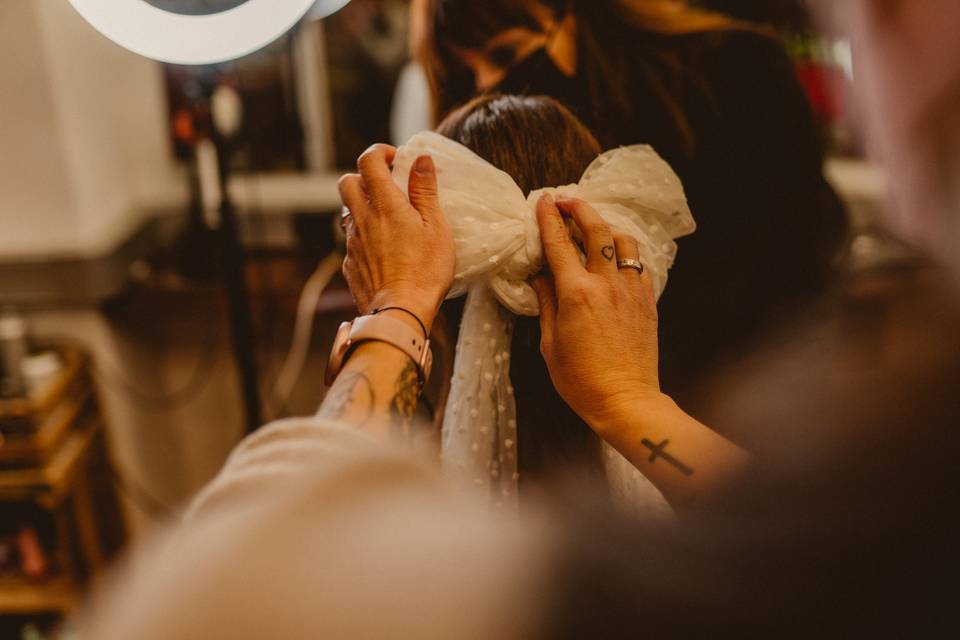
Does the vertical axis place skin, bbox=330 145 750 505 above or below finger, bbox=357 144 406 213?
below

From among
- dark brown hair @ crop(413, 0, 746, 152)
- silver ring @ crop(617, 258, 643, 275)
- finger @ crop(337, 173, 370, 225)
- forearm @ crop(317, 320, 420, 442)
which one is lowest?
forearm @ crop(317, 320, 420, 442)

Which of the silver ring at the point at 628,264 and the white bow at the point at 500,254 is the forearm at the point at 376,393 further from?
the silver ring at the point at 628,264

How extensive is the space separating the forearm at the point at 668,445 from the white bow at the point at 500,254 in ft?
0.17

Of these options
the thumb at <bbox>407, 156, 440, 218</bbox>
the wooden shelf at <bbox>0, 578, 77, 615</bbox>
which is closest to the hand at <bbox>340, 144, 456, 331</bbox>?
the thumb at <bbox>407, 156, 440, 218</bbox>

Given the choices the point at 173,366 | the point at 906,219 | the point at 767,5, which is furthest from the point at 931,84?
the point at 173,366

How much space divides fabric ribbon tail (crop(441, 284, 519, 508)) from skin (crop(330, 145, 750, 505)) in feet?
0.27

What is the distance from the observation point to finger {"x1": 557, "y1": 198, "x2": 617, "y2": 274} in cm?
70

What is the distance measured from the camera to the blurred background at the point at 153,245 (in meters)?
1.65

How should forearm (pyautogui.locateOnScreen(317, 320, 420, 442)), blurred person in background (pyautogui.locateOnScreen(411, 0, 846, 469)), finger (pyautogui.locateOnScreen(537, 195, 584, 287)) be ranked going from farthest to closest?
blurred person in background (pyautogui.locateOnScreen(411, 0, 846, 469))
finger (pyautogui.locateOnScreen(537, 195, 584, 287))
forearm (pyautogui.locateOnScreen(317, 320, 420, 442))

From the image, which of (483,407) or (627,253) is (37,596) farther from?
(627,253)

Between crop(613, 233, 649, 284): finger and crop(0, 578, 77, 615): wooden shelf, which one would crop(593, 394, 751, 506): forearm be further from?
crop(0, 578, 77, 615): wooden shelf

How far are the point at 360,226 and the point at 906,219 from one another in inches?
17.9

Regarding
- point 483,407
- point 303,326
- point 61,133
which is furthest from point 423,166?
point 61,133

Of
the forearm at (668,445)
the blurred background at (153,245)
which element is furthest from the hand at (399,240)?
the blurred background at (153,245)
